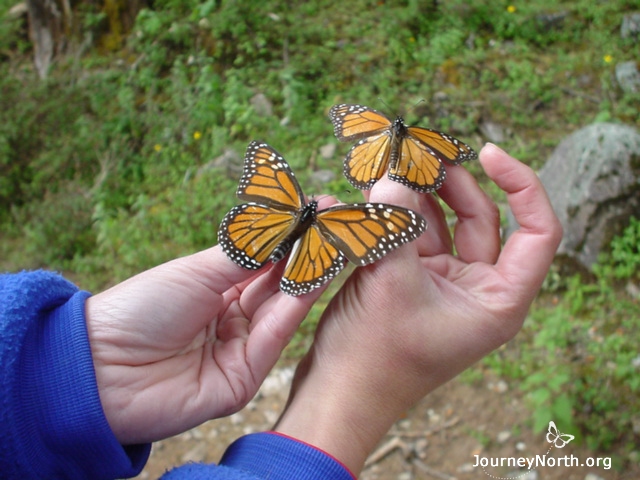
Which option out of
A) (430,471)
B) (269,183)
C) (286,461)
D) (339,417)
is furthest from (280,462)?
(430,471)

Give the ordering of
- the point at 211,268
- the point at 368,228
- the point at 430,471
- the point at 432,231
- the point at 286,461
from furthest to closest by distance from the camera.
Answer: the point at 430,471, the point at 432,231, the point at 211,268, the point at 368,228, the point at 286,461

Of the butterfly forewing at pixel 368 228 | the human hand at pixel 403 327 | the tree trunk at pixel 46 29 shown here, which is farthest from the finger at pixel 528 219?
the tree trunk at pixel 46 29

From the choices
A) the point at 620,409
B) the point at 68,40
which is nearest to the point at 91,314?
the point at 620,409

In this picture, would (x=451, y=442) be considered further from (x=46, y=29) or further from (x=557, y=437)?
(x=46, y=29)

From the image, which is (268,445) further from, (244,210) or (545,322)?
(545,322)

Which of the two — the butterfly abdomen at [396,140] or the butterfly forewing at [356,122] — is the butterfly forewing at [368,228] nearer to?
the butterfly abdomen at [396,140]

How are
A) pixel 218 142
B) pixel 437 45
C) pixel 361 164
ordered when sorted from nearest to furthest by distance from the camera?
pixel 361 164 < pixel 218 142 < pixel 437 45
